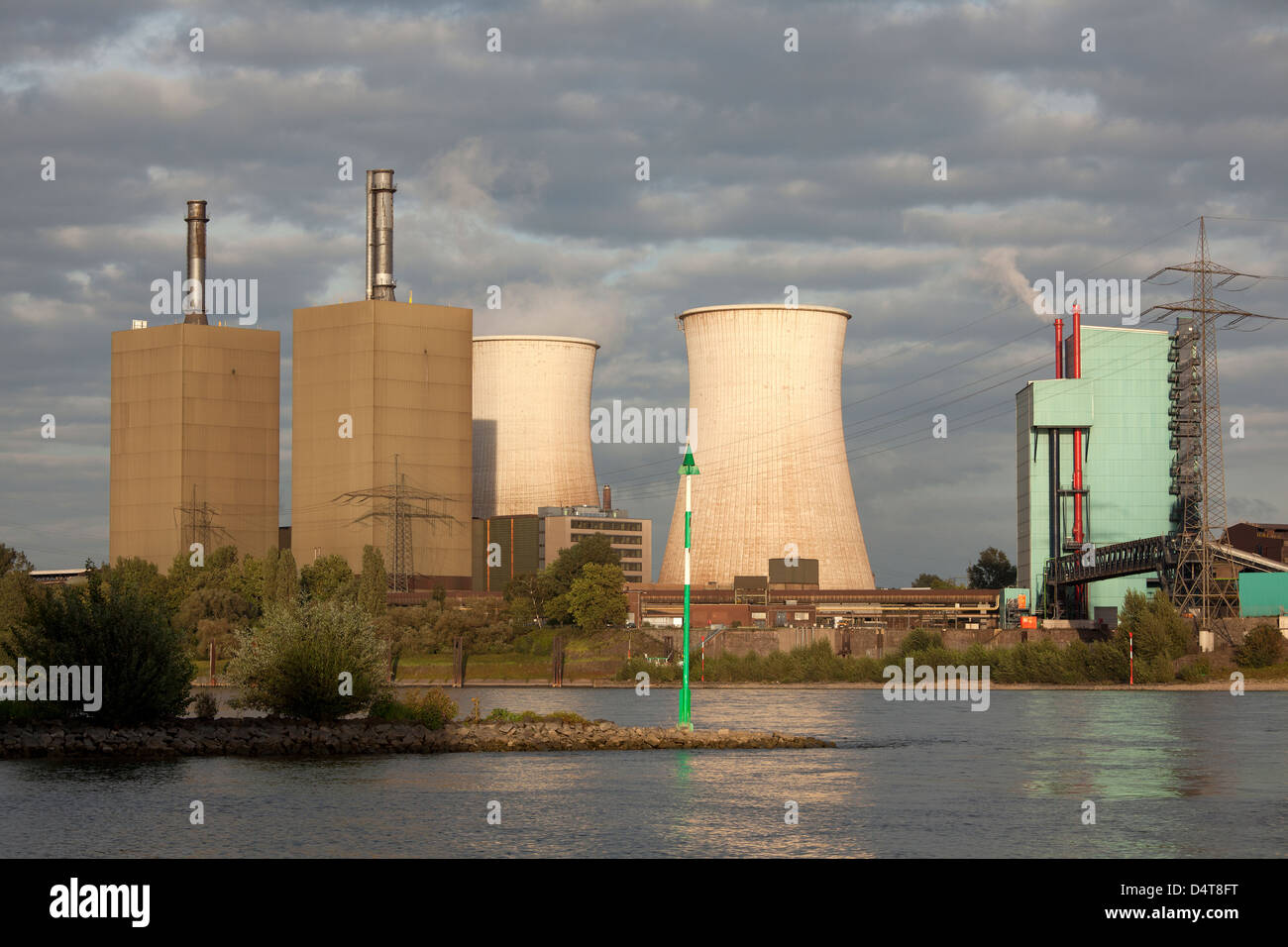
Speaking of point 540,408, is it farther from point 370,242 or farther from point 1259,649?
point 1259,649

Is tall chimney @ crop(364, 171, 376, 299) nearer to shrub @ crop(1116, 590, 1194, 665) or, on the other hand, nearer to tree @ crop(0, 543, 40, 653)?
tree @ crop(0, 543, 40, 653)

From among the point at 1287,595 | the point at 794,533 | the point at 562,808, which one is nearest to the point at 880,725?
the point at 562,808

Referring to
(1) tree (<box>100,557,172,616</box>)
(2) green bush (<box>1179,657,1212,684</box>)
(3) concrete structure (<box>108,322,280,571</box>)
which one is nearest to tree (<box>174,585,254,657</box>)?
(1) tree (<box>100,557,172,616</box>)

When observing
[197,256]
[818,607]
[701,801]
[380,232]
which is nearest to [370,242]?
[380,232]

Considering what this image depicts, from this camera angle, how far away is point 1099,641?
74.2 meters

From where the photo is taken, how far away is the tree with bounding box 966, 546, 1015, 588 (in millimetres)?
137625

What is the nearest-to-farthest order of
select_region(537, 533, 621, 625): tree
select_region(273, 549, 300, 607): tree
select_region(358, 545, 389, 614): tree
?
select_region(358, 545, 389, 614): tree → select_region(273, 549, 300, 607): tree → select_region(537, 533, 621, 625): tree

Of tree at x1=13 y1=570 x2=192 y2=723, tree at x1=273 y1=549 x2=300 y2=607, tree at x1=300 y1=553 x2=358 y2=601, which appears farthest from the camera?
tree at x1=300 y1=553 x2=358 y2=601

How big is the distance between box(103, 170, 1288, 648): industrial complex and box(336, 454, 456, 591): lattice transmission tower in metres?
0.15

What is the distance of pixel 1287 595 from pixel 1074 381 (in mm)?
25567

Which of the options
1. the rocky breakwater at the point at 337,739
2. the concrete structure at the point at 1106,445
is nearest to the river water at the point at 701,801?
the rocky breakwater at the point at 337,739

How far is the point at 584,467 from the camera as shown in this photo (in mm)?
108312
